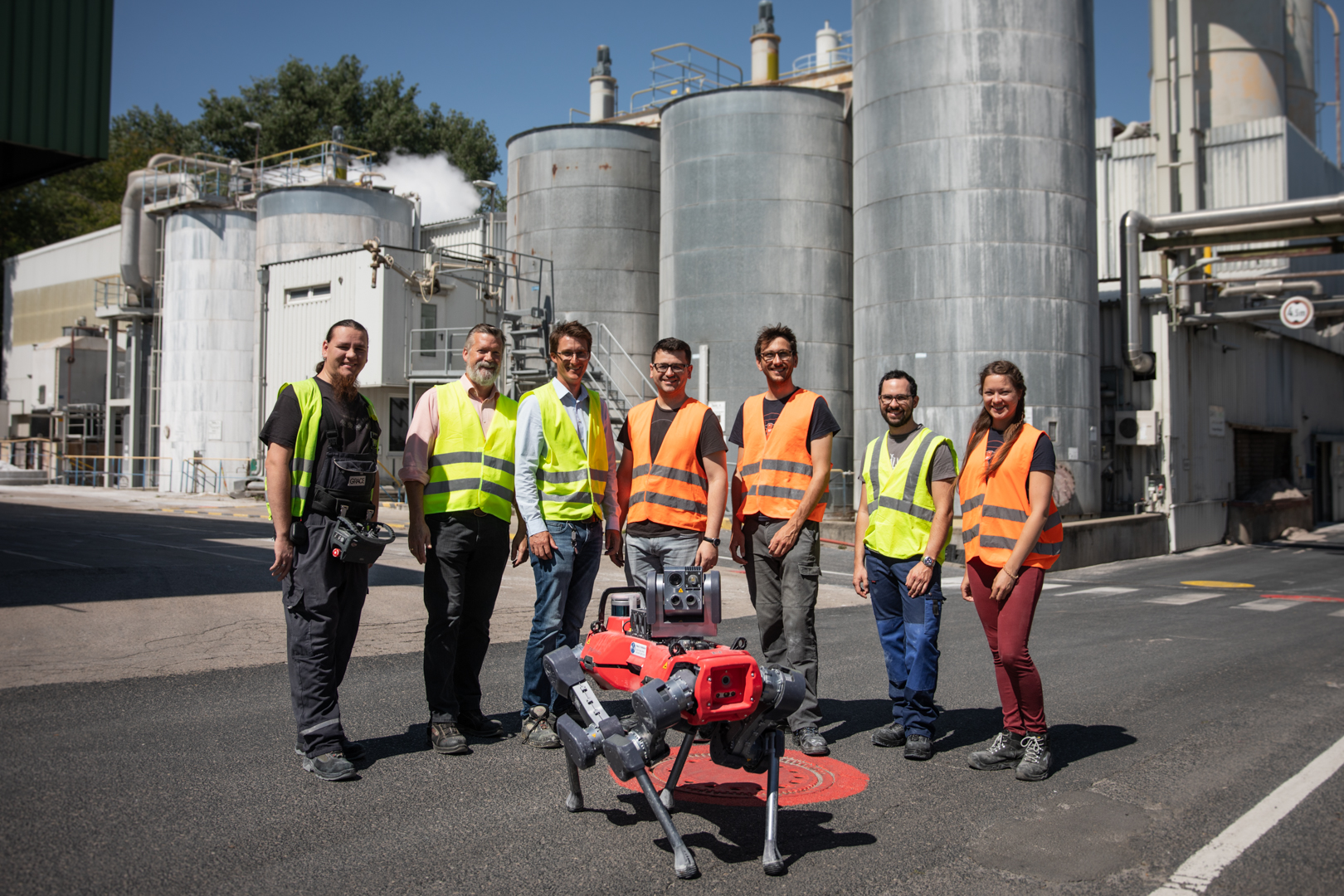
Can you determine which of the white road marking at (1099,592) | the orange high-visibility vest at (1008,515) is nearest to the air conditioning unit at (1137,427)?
the white road marking at (1099,592)

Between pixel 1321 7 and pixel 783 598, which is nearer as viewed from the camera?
pixel 783 598

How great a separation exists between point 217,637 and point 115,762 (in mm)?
3509

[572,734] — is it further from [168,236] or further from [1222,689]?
[168,236]

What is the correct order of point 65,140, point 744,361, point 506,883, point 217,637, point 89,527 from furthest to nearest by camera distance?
point 744,361 < point 89,527 < point 65,140 < point 217,637 < point 506,883

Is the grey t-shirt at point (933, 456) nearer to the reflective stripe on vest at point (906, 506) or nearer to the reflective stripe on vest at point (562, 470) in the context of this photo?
the reflective stripe on vest at point (906, 506)

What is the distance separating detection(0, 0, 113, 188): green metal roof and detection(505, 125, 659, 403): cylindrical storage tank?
1701 cm

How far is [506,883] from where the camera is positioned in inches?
143

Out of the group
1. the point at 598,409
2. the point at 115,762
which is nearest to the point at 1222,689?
the point at 598,409

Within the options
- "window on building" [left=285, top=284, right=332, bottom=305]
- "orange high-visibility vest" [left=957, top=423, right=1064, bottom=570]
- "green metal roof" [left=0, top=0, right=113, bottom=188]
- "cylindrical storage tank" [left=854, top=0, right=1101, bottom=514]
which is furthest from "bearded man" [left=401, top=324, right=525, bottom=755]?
"window on building" [left=285, top=284, right=332, bottom=305]

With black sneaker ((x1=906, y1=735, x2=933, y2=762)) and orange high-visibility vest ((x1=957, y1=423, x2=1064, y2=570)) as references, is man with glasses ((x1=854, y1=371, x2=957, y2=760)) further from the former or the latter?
orange high-visibility vest ((x1=957, y1=423, x2=1064, y2=570))

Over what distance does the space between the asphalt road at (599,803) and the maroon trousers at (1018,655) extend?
0.32 meters

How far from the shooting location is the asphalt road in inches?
147

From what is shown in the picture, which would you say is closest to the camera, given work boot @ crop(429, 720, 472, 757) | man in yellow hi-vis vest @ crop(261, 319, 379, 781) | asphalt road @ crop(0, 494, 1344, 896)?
asphalt road @ crop(0, 494, 1344, 896)

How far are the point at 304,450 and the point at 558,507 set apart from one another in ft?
4.29
